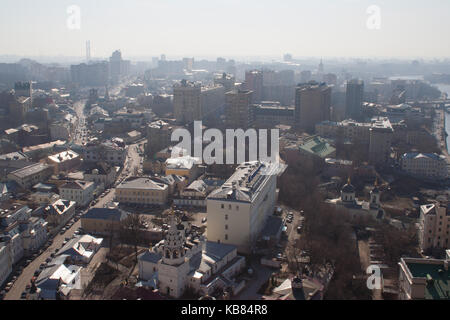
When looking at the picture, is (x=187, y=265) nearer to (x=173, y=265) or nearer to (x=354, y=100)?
(x=173, y=265)

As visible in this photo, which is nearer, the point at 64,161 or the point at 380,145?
the point at 64,161

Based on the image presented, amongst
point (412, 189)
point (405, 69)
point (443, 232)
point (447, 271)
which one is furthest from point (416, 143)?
point (405, 69)

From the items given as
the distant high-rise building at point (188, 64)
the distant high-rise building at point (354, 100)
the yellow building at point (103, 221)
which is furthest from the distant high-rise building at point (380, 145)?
the distant high-rise building at point (188, 64)

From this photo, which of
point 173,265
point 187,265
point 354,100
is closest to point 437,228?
point 187,265

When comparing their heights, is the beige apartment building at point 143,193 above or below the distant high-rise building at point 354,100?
below

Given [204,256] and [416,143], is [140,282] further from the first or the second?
[416,143]

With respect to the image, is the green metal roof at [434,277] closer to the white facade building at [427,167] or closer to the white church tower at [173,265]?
the white church tower at [173,265]

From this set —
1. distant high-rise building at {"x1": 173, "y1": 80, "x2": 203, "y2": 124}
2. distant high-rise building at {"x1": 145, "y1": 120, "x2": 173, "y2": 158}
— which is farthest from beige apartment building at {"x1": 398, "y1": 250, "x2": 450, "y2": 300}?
distant high-rise building at {"x1": 173, "y1": 80, "x2": 203, "y2": 124}
